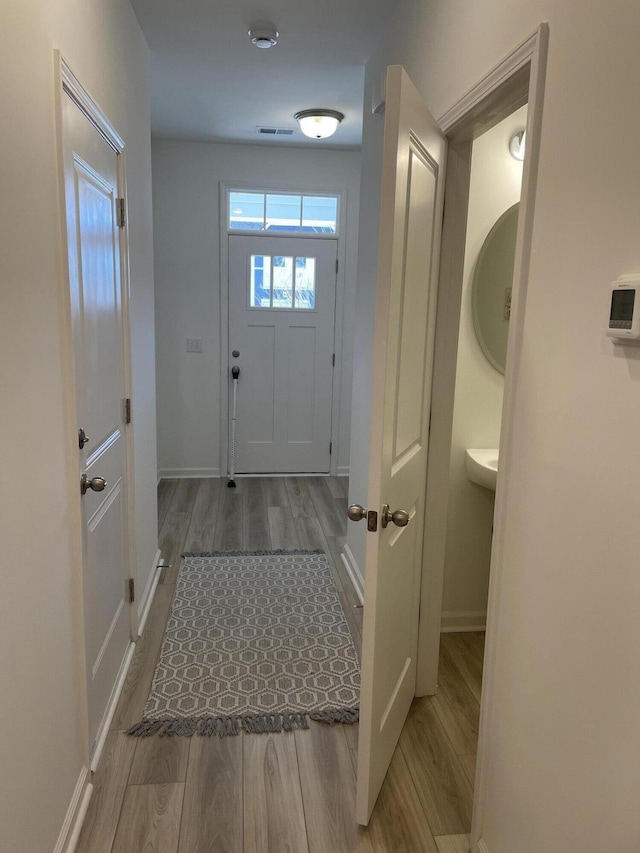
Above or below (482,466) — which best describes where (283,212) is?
above

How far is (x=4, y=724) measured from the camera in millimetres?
1222

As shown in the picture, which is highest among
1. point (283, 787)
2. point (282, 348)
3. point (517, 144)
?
point (517, 144)

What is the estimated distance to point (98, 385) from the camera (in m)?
2.05

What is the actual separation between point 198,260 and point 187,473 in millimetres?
1693

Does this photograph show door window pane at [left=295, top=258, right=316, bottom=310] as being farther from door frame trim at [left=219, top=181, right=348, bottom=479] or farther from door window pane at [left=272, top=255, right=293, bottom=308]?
door frame trim at [left=219, top=181, right=348, bottom=479]

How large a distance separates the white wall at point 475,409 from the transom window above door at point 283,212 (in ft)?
8.61

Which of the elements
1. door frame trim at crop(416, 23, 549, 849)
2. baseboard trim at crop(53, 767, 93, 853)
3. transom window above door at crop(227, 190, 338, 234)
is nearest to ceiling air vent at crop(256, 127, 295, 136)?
transom window above door at crop(227, 190, 338, 234)

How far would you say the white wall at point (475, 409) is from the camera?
2607 millimetres

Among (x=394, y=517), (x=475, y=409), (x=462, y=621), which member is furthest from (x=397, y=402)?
(x=462, y=621)

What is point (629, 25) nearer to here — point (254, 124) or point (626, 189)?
point (626, 189)

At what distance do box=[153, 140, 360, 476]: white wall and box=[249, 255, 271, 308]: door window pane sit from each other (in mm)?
273

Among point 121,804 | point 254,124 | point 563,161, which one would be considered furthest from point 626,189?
point 254,124

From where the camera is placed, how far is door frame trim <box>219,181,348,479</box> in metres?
4.98

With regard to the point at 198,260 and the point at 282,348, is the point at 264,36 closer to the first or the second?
the point at 198,260
